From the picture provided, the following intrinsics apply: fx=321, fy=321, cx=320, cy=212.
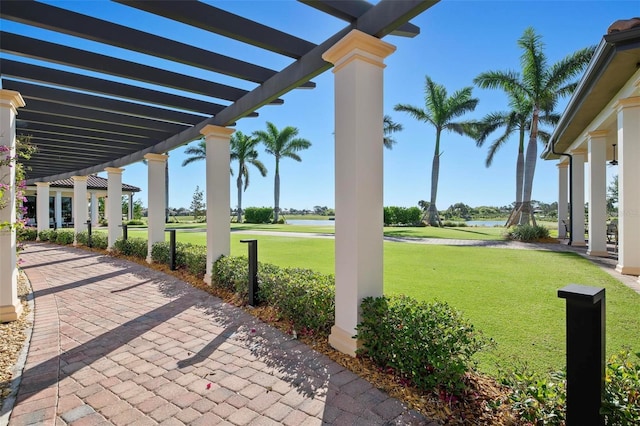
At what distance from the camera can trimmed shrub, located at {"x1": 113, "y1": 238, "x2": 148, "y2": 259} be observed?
992 cm

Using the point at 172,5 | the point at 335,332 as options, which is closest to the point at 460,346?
the point at 335,332

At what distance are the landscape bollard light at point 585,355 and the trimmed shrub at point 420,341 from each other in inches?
27.8

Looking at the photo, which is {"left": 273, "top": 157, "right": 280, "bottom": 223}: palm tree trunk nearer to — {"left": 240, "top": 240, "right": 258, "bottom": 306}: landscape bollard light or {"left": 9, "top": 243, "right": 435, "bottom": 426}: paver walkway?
{"left": 9, "top": 243, "right": 435, "bottom": 426}: paver walkway

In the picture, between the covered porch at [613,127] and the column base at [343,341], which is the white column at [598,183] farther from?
the column base at [343,341]

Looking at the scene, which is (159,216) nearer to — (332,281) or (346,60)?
(332,281)

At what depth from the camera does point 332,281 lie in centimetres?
444

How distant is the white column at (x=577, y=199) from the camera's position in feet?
37.6

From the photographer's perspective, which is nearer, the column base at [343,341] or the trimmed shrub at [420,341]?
the trimmed shrub at [420,341]

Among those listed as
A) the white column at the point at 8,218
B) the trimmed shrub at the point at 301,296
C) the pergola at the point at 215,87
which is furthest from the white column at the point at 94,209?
the trimmed shrub at the point at 301,296

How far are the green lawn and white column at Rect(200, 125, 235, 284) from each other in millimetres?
1996

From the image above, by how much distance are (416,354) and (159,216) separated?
8762 millimetres

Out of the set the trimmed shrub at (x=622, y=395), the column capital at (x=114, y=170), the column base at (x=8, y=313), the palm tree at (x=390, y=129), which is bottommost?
the column base at (x=8, y=313)

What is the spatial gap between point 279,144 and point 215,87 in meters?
27.9

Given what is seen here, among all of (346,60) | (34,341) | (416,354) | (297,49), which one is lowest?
(34,341)
